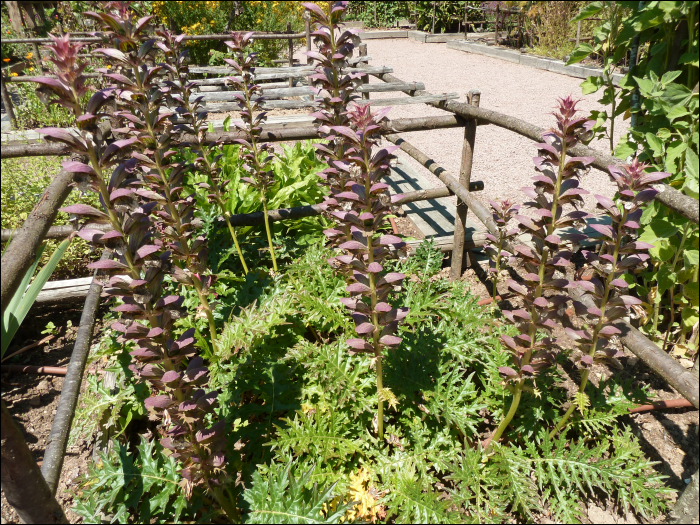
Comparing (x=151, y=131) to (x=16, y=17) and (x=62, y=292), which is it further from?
(x=16, y=17)

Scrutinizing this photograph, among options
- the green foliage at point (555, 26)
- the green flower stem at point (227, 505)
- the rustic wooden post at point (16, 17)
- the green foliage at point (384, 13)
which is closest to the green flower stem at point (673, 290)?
the green flower stem at point (227, 505)

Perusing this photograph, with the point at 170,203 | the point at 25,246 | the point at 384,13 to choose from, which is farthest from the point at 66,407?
the point at 384,13

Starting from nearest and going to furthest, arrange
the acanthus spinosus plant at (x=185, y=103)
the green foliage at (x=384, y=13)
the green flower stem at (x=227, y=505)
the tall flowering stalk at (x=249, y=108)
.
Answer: the green flower stem at (x=227, y=505) → the acanthus spinosus plant at (x=185, y=103) → the tall flowering stalk at (x=249, y=108) → the green foliage at (x=384, y=13)

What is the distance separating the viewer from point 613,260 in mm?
1747

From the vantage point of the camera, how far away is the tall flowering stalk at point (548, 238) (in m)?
1.59

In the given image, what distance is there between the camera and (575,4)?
1325 centimetres

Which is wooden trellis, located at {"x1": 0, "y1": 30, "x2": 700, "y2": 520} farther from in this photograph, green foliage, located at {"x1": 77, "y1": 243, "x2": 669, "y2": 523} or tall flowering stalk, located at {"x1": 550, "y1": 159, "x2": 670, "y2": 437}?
green foliage, located at {"x1": 77, "y1": 243, "x2": 669, "y2": 523}

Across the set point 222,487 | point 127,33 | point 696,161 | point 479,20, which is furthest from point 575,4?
point 222,487

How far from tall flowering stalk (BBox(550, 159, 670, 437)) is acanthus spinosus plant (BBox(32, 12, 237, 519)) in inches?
60.6

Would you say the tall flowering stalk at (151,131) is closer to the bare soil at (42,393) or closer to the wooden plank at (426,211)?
the bare soil at (42,393)

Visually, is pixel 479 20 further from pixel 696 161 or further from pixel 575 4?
pixel 696 161

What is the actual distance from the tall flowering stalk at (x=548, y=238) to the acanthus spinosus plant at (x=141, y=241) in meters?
1.27

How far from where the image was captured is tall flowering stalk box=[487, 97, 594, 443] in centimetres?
159

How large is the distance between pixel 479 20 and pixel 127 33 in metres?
21.4
